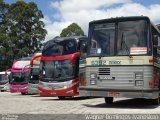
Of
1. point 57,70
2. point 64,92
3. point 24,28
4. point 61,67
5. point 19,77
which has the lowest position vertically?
point 64,92

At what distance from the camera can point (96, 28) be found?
56.6ft

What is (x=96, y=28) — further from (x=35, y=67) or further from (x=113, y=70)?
(x=35, y=67)

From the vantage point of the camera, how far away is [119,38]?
16688mm

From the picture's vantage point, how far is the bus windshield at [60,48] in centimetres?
2388

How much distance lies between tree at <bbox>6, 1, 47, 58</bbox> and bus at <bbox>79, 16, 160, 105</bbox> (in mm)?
46993

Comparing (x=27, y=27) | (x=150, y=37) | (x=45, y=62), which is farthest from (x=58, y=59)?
(x=27, y=27)

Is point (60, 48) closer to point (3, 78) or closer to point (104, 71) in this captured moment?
point (104, 71)

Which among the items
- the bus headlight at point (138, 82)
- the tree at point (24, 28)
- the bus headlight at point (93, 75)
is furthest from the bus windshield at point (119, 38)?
the tree at point (24, 28)

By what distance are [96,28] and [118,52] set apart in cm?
145

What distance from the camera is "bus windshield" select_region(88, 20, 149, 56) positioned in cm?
1628

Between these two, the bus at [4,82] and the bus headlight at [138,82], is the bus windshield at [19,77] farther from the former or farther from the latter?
the bus headlight at [138,82]

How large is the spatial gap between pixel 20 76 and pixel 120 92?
2019cm

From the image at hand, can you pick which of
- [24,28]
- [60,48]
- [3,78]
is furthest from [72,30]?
[60,48]

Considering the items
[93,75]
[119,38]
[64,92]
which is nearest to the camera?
[119,38]
